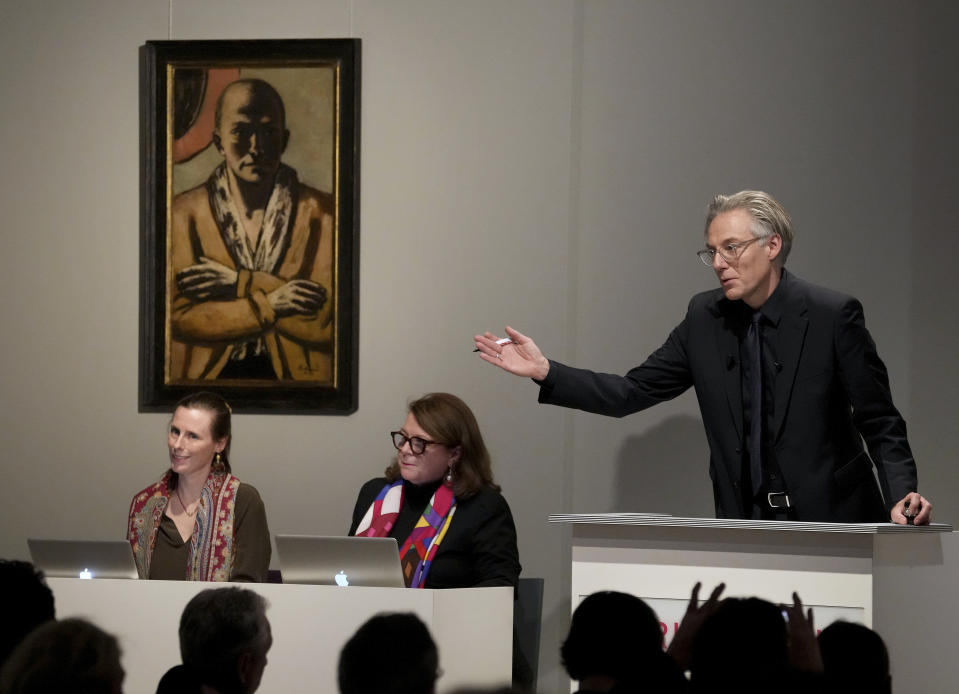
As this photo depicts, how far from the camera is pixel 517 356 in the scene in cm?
374

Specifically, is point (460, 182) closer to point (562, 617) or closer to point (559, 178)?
point (559, 178)

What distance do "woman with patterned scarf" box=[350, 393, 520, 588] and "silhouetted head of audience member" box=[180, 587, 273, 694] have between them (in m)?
1.43

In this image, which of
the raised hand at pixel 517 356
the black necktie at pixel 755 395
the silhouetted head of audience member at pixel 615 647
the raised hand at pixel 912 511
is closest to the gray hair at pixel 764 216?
the black necktie at pixel 755 395

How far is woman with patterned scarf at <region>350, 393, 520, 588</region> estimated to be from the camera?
390 centimetres

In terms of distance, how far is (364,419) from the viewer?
15.7ft

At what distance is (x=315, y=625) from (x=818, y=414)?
61.2 inches

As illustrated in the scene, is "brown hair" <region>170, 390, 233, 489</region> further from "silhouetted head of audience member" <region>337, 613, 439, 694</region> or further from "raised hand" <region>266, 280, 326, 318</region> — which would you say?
"silhouetted head of audience member" <region>337, 613, 439, 694</region>

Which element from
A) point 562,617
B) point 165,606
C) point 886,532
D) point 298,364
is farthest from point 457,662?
point 298,364

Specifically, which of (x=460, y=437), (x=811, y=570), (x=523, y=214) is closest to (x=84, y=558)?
(x=460, y=437)

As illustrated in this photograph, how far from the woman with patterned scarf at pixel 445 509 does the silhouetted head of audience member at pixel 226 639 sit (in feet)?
4.68

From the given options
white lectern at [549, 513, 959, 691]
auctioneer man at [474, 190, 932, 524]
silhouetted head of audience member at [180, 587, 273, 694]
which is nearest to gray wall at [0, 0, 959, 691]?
auctioneer man at [474, 190, 932, 524]

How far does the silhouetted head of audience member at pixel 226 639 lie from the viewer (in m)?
2.25

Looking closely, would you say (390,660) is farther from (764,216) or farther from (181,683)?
(764,216)

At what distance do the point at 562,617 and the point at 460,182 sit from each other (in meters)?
1.71
